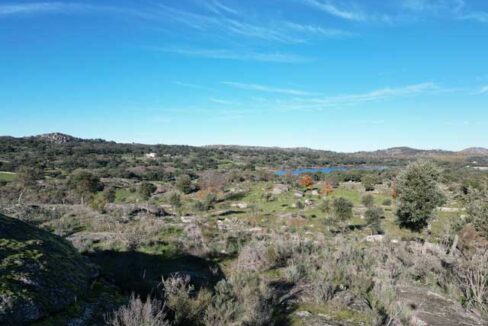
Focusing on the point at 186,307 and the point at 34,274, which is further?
the point at 186,307

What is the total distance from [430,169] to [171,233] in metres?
17.4

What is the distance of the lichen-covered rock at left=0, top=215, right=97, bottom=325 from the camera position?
13.1 feet

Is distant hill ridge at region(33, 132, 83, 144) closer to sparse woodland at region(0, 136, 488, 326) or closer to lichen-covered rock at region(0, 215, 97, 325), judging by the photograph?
sparse woodland at region(0, 136, 488, 326)

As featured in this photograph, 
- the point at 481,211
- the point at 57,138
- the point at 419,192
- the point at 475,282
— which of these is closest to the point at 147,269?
the point at 475,282

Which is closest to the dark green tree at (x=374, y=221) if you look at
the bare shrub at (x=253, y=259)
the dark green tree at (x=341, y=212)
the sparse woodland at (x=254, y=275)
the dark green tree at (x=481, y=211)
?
the dark green tree at (x=341, y=212)

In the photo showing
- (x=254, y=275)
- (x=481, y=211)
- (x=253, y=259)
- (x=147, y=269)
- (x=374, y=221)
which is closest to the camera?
(x=254, y=275)

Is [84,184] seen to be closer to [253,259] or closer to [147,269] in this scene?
[147,269]

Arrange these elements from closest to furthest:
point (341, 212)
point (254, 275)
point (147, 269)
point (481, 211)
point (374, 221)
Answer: point (254, 275)
point (147, 269)
point (481, 211)
point (374, 221)
point (341, 212)

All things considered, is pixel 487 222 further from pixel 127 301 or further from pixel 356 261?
pixel 127 301

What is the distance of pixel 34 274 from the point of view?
4.65 m

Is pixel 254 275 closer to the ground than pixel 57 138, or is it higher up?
closer to the ground

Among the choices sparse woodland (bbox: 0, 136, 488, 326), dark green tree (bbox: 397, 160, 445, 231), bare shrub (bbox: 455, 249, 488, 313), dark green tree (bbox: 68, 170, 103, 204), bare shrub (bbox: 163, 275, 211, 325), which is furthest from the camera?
dark green tree (bbox: 68, 170, 103, 204)

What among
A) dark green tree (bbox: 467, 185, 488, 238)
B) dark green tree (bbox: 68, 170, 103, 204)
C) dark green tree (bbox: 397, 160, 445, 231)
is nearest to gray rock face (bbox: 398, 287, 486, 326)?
dark green tree (bbox: 467, 185, 488, 238)

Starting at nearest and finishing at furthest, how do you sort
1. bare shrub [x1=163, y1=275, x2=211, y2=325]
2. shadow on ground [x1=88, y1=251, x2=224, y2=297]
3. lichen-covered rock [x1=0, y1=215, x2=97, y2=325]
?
lichen-covered rock [x1=0, y1=215, x2=97, y2=325]
bare shrub [x1=163, y1=275, x2=211, y2=325]
shadow on ground [x1=88, y1=251, x2=224, y2=297]
